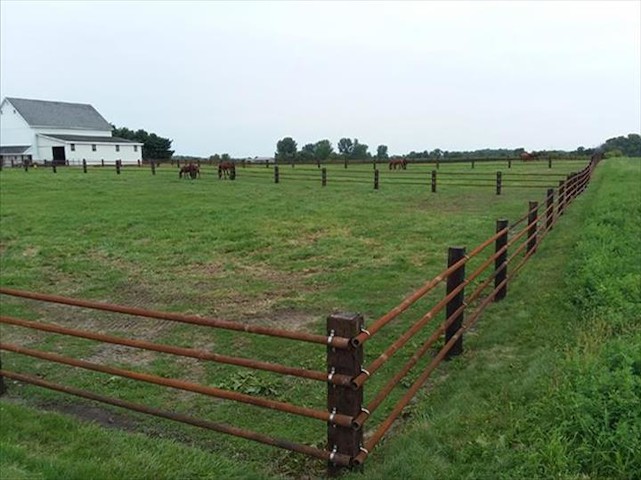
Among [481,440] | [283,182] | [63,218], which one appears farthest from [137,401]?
[283,182]

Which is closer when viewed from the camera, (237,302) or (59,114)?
(237,302)

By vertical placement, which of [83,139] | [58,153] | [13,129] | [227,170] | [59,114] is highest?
[59,114]

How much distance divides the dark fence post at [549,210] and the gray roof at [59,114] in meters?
52.0

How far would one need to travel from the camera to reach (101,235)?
1195 centimetres

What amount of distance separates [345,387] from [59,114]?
199 feet

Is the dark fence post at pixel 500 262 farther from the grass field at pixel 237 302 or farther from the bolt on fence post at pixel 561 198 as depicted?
the bolt on fence post at pixel 561 198

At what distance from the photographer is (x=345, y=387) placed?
298 cm

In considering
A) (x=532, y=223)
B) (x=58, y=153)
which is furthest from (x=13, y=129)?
(x=532, y=223)

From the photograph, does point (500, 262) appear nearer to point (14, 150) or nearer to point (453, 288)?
point (453, 288)

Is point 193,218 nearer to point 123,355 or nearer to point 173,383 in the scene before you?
point 123,355

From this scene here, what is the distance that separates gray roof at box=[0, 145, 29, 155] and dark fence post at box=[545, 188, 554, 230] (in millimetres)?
51979

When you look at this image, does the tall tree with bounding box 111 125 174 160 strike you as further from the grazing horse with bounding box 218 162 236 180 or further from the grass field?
the grass field

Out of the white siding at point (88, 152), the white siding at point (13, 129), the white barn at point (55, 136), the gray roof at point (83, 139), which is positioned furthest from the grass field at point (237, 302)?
the white siding at point (13, 129)

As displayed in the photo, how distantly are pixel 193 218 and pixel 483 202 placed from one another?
9.03m
